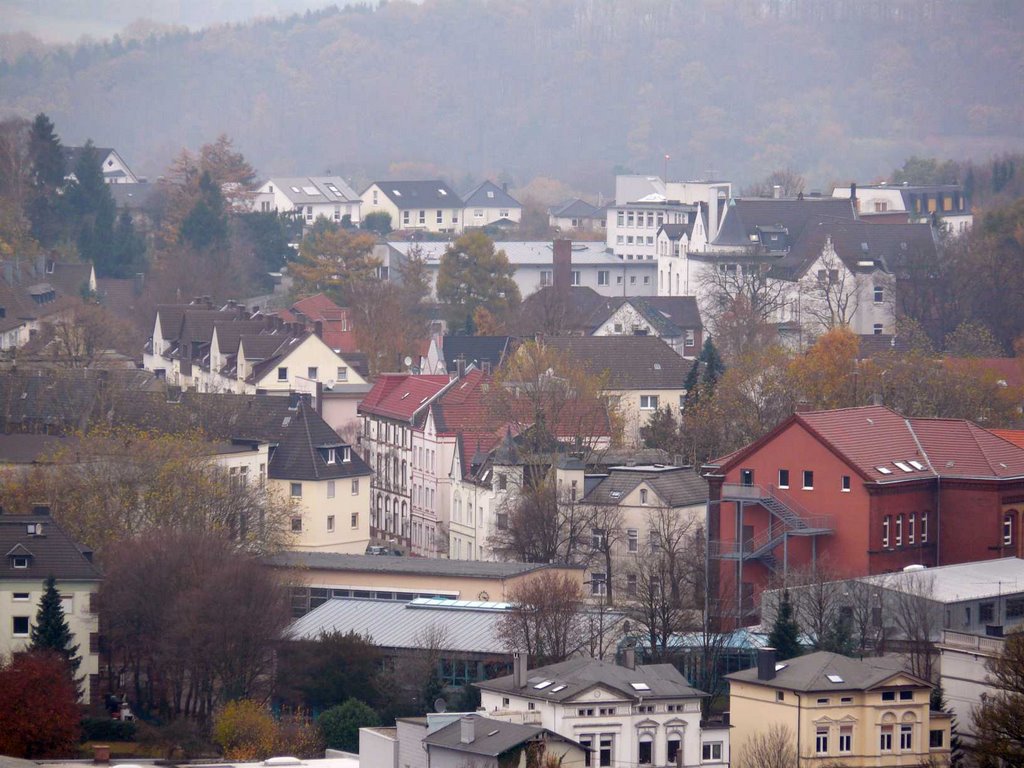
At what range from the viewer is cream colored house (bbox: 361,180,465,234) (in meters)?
135

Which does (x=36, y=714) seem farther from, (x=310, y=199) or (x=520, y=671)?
(x=310, y=199)

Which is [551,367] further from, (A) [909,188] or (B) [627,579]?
(A) [909,188]

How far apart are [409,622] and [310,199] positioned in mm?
86331

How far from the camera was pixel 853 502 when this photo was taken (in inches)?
2099

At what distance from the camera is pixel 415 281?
99.9m

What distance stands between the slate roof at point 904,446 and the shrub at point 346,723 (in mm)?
13603

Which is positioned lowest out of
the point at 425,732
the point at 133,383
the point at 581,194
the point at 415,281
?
the point at 425,732

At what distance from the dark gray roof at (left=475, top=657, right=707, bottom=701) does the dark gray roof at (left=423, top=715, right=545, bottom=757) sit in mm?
1022

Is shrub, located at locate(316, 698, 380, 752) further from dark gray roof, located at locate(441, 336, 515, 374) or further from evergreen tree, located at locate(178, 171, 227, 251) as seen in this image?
evergreen tree, located at locate(178, 171, 227, 251)

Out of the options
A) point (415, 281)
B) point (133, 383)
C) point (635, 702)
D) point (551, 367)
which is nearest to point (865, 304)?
point (415, 281)

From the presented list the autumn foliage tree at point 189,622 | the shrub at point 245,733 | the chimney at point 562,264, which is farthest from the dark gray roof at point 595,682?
the chimney at point 562,264

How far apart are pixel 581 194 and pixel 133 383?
127m

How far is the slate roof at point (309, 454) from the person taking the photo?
209 ft

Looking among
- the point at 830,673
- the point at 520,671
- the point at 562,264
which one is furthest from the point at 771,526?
the point at 562,264
